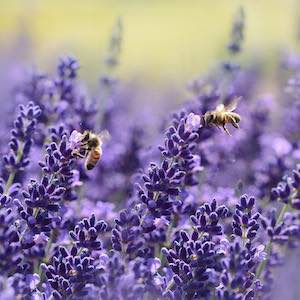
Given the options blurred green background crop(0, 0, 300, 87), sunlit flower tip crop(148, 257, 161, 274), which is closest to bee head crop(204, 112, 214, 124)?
sunlit flower tip crop(148, 257, 161, 274)

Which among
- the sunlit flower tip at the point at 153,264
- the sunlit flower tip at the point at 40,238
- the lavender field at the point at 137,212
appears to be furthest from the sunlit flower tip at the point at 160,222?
the sunlit flower tip at the point at 40,238

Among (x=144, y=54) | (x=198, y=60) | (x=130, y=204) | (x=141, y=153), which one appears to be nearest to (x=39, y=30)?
(x=144, y=54)

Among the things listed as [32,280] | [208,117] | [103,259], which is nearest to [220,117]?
[208,117]

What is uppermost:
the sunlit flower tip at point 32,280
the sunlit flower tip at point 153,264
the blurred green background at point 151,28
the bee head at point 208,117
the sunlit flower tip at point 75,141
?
the blurred green background at point 151,28

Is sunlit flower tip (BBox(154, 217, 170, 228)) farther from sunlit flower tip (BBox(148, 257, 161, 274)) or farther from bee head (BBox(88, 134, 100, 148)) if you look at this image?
bee head (BBox(88, 134, 100, 148))

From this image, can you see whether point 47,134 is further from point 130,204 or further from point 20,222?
point 20,222

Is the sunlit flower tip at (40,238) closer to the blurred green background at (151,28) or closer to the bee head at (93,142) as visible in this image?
the bee head at (93,142)

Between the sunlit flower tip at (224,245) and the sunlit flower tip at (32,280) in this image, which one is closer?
the sunlit flower tip at (32,280)
